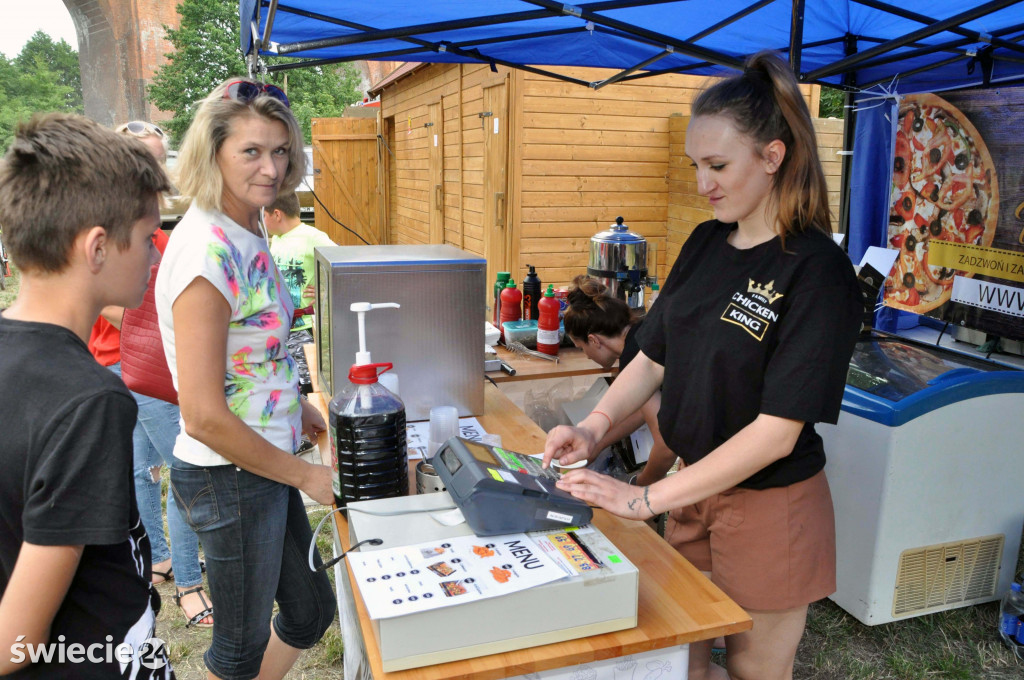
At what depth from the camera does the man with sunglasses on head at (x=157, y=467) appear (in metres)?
2.71

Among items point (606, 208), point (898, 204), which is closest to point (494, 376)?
point (898, 204)

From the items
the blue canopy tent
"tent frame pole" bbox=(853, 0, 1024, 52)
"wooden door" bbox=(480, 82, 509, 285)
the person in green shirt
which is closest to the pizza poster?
the blue canopy tent

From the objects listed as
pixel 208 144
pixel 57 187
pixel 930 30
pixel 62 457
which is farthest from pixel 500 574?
pixel 930 30

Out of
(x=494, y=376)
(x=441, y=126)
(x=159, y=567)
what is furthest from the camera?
(x=441, y=126)

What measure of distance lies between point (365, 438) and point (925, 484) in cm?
220

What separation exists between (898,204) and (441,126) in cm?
729

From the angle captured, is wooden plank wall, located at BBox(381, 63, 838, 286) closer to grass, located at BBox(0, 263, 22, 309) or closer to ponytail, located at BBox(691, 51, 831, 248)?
ponytail, located at BBox(691, 51, 831, 248)

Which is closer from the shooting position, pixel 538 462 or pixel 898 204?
pixel 538 462

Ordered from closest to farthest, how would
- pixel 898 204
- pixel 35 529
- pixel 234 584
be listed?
pixel 35 529 < pixel 234 584 < pixel 898 204

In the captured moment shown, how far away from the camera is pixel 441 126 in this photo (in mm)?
10188

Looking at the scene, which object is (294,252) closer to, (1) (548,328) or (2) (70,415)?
(1) (548,328)

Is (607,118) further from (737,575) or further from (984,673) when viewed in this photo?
(737,575)

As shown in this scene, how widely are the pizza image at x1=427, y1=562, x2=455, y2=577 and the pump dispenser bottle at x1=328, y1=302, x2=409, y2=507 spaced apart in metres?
0.41

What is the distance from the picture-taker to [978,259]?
361 centimetres
